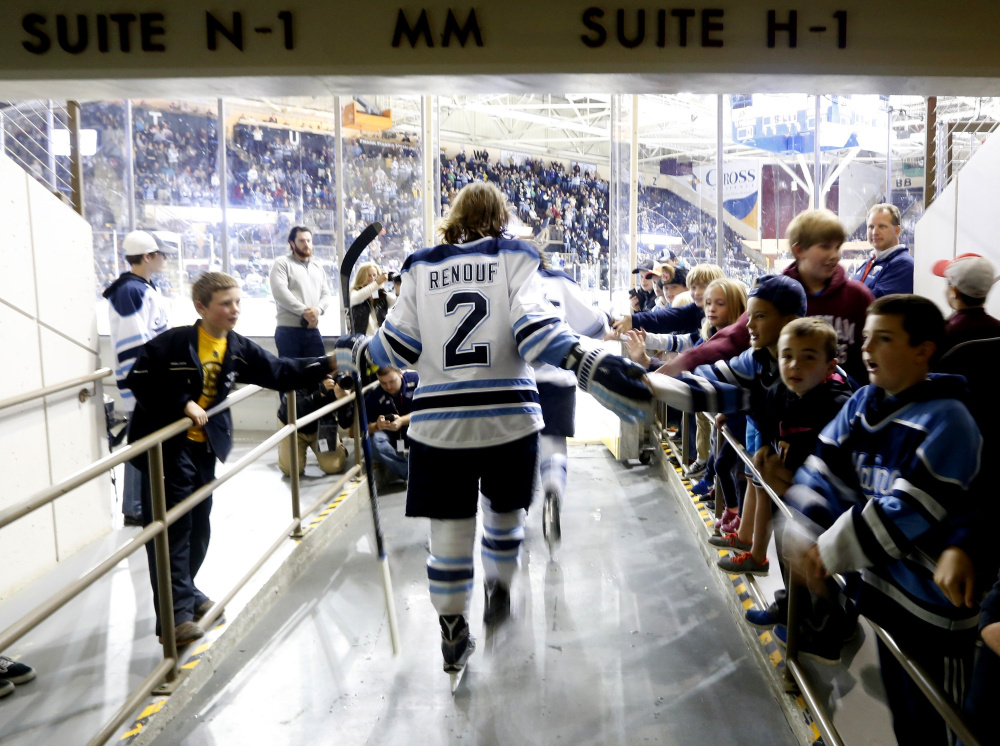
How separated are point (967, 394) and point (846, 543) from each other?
426 millimetres

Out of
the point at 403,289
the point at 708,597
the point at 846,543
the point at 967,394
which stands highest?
the point at 403,289

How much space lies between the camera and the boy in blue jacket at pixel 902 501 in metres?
1.69

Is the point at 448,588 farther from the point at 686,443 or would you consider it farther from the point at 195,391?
the point at 686,443

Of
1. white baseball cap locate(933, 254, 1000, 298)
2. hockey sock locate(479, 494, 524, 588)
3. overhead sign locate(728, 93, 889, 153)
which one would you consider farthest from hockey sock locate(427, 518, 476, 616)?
overhead sign locate(728, 93, 889, 153)

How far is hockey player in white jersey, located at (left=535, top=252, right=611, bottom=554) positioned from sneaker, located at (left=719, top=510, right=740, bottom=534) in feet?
2.66

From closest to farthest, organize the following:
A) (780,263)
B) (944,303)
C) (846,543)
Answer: (846,543) → (944,303) → (780,263)

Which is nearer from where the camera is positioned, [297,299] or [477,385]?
[477,385]

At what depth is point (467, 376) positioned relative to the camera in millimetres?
2744

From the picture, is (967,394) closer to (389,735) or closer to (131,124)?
(389,735)

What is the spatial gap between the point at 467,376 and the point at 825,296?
1404 mm

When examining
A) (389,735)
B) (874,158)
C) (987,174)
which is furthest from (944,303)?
(874,158)

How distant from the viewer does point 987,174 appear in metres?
3.98

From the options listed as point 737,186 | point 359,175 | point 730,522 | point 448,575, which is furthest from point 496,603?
point 737,186

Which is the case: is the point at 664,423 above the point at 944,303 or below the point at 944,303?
below
